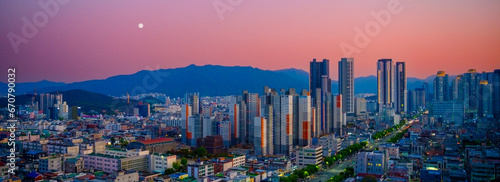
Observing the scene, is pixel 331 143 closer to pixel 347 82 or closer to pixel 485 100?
pixel 485 100

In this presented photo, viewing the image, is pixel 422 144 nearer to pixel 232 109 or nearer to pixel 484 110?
pixel 484 110

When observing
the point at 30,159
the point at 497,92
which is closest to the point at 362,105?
the point at 497,92

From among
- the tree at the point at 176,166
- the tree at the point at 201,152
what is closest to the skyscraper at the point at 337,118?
the tree at the point at 201,152

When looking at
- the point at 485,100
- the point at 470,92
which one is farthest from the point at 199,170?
A: the point at 470,92

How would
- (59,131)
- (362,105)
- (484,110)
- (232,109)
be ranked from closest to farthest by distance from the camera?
(484,110) < (232,109) < (59,131) < (362,105)

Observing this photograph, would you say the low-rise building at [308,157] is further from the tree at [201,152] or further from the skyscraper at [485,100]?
the skyscraper at [485,100]

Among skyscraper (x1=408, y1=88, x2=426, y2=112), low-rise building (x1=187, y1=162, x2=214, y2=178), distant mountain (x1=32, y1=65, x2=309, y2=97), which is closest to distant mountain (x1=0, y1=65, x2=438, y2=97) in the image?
distant mountain (x1=32, y1=65, x2=309, y2=97)
